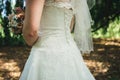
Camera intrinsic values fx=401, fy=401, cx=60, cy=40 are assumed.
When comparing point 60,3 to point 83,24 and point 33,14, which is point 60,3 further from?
point 83,24

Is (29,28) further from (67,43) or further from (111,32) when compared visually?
(111,32)

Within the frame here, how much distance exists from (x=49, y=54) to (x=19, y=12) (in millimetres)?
545

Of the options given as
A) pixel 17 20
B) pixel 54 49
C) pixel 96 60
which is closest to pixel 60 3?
pixel 54 49

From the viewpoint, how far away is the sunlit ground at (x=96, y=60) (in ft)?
26.5

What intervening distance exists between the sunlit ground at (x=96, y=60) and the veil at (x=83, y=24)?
4283 millimetres

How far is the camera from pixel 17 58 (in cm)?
990

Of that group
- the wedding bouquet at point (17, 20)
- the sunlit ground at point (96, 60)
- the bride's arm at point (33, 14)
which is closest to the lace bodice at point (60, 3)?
the bride's arm at point (33, 14)

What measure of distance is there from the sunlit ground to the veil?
4.28 metres

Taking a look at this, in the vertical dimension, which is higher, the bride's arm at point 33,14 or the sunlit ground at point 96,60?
the bride's arm at point 33,14

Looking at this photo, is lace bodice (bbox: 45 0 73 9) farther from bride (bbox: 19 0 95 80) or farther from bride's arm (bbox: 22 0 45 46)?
bride's arm (bbox: 22 0 45 46)

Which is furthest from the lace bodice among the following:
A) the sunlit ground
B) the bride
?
the sunlit ground

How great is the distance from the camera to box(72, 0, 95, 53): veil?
2811 millimetres

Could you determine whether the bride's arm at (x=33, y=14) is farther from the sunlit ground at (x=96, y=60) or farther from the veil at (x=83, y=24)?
the sunlit ground at (x=96, y=60)

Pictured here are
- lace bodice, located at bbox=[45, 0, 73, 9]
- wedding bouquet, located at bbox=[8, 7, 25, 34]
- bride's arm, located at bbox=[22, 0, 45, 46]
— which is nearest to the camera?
bride's arm, located at bbox=[22, 0, 45, 46]
